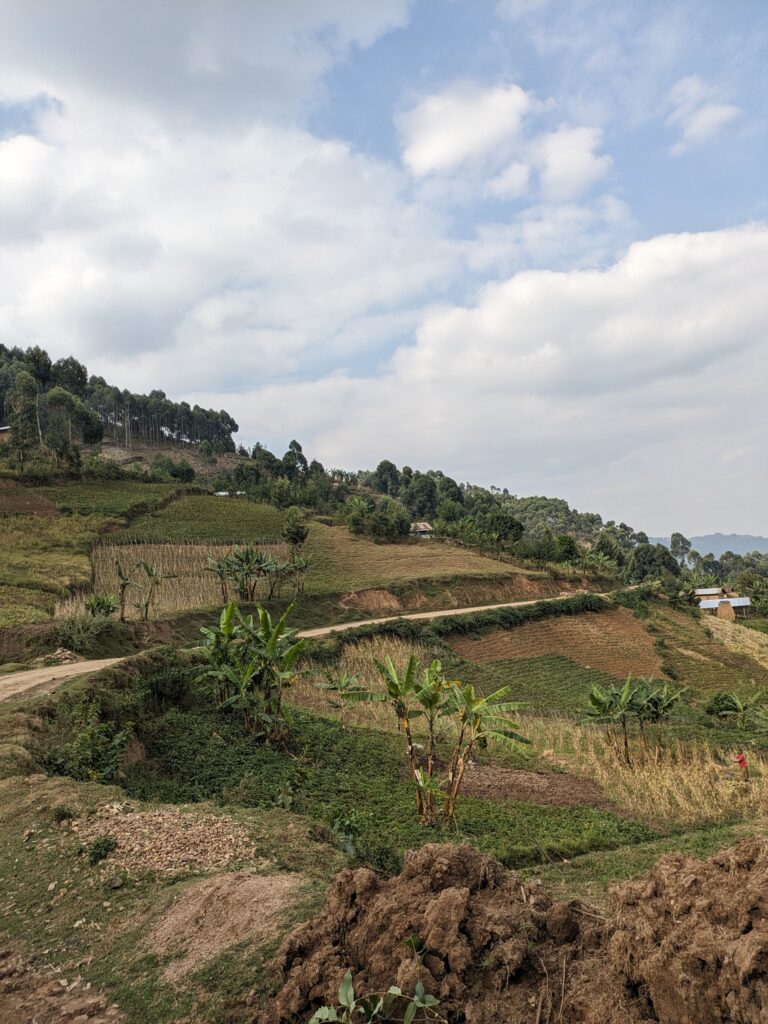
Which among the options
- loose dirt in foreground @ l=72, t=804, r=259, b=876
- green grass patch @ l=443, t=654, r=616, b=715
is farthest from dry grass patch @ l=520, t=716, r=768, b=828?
loose dirt in foreground @ l=72, t=804, r=259, b=876

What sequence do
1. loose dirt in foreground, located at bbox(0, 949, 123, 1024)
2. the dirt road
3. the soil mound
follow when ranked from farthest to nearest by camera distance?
the dirt road → loose dirt in foreground, located at bbox(0, 949, 123, 1024) → the soil mound

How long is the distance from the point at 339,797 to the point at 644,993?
29.1 feet

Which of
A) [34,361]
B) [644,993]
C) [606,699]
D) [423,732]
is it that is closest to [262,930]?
[644,993]

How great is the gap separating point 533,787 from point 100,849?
10379 mm

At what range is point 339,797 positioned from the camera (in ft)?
38.1

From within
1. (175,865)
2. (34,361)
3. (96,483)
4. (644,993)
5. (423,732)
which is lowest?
(423,732)

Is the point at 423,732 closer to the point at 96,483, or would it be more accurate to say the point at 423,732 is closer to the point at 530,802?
the point at 530,802

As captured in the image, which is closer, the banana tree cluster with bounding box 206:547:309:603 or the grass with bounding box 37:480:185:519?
the banana tree cluster with bounding box 206:547:309:603

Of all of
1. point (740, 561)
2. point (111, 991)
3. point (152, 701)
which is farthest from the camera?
point (740, 561)

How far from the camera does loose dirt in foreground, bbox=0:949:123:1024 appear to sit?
4.58 metres

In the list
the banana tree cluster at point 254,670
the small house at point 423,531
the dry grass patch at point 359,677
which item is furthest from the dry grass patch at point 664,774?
the small house at point 423,531

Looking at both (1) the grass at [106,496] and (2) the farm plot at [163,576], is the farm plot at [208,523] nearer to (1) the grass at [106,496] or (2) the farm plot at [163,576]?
(1) the grass at [106,496]

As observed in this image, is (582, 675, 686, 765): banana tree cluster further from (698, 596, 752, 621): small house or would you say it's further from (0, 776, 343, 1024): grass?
(698, 596, 752, 621): small house

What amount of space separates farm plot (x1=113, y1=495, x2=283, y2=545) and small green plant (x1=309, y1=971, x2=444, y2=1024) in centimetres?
4806
